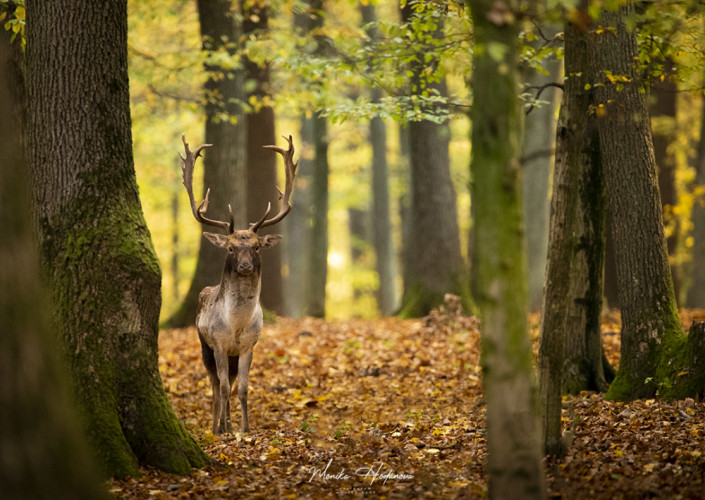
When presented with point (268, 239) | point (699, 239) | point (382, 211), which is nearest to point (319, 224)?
point (382, 211)

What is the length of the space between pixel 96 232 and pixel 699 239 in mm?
16992

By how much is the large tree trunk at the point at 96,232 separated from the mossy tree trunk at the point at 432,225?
979cm

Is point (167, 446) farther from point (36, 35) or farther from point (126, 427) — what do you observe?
point (36, 35)

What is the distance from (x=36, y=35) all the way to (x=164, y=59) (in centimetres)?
1343

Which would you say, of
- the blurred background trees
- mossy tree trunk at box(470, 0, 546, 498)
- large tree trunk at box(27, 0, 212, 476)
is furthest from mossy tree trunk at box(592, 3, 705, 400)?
large tree trunk at box(27, 0, 212, 476)

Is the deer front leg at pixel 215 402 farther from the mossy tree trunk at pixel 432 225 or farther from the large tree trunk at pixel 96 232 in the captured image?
the mossy tree trunk at pixel 432 225

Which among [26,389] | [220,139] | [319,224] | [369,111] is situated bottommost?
[26,389]

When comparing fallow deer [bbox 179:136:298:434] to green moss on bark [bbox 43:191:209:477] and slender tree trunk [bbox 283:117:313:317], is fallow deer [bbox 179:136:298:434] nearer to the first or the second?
green moss on bark [bbox 43:191:209:477]

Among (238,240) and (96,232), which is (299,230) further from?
(96,232)

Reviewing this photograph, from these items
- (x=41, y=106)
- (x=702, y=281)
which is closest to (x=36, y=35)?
(x=41, y=106)

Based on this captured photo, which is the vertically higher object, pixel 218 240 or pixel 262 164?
pixel 262 164

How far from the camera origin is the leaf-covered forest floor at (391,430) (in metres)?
5.84

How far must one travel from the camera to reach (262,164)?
1772 cm

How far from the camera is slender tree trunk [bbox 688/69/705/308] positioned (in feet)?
60.3
